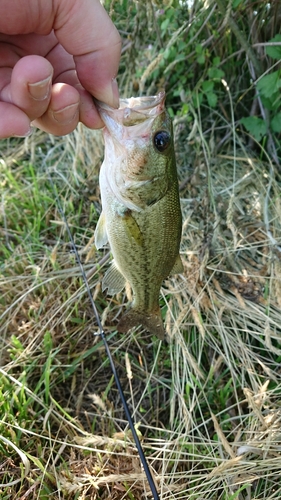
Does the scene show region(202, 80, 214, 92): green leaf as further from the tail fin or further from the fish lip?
the tail fin

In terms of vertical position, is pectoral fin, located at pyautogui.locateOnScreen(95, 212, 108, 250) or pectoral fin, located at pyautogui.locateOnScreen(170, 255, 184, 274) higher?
pectoral fin, located at pyautogui.locateOnScreen(95, 212, 108, 250)

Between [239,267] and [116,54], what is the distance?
5.62 ft

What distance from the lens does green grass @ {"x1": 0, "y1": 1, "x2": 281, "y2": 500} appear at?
2076 millimetres

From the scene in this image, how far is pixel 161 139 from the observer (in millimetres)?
1633

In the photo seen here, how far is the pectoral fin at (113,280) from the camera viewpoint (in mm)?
1982

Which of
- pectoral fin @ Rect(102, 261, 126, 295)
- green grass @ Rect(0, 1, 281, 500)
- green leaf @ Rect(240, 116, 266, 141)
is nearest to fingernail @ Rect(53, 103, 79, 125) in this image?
pectoral fin @ Rect(102, 261, 126, 295)

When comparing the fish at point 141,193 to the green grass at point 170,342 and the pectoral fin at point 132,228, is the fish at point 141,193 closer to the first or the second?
the pectoral fin at point 132,228

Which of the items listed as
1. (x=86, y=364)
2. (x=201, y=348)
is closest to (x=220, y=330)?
(x=201, y=348)

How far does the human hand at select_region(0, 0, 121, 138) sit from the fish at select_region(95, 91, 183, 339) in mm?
98

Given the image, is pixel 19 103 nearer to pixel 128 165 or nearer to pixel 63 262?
pixel 128 165

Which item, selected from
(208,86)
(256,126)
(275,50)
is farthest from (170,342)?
(275,50)

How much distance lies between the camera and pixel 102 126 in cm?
175

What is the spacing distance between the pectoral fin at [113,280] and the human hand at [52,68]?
2.28 feet

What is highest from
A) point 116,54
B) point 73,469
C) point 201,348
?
point 116,54
